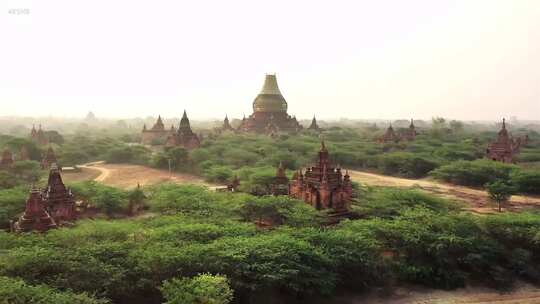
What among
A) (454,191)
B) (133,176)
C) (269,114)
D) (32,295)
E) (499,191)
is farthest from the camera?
(269,114)

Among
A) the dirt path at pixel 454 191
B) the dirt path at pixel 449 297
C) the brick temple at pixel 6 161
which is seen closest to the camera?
the dirt path at pixel 449 297

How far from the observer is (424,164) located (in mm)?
54000

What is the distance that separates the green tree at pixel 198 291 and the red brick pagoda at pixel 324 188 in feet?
47.3

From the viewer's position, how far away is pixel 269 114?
86.9 metres

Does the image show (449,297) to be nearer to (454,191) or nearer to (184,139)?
(454,191)

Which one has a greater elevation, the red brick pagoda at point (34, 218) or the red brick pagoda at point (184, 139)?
the red brick pagoda at point (184, 139)

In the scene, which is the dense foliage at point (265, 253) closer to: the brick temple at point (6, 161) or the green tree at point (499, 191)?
the green tree at point (499, 191)

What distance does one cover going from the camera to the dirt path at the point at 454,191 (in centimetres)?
3681

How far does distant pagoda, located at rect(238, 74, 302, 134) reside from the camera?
86188mm

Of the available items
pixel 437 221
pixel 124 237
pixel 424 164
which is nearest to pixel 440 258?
pixel 437 221

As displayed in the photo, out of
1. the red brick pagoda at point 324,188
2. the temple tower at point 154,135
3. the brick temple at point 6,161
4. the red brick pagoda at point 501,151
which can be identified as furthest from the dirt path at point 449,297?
the temple tower at point 154,135

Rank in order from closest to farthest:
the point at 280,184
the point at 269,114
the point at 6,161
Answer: the point at 280,184
the point at 6,161
the point at 269,114

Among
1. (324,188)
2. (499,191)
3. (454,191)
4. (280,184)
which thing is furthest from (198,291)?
(454,191)

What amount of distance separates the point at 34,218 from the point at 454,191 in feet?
119
